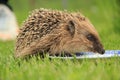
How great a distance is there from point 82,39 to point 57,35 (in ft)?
1.12

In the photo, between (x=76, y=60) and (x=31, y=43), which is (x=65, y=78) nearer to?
(x=76, y=60)

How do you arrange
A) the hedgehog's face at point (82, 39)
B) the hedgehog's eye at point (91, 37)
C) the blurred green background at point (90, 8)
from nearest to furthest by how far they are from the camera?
1. the hedgehog's face at point (82, 39)
2. the hedgehog's eye at point (91, 37)
3. the blurred green background at point (90, 8)

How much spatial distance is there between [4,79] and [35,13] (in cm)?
239

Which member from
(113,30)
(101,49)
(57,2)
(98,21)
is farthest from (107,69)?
(57,2)

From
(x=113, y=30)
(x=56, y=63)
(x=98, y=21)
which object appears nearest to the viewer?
(x=56, y=63)

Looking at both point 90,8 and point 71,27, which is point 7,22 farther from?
point 90,8

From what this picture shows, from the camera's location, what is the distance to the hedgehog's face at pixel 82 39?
21.7 ft

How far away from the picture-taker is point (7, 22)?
14531mm

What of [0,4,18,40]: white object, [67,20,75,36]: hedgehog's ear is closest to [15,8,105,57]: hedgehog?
[67,20,75,36]: hedgehog's ear

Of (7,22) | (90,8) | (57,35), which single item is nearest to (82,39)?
(57,35)

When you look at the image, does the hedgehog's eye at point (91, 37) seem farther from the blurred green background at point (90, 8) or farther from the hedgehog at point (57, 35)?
the blurred green background at point (90, 8)

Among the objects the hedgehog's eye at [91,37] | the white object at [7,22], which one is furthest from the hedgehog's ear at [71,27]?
the white object at [7,22]

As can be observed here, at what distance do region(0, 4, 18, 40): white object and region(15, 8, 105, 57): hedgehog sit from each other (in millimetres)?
7451

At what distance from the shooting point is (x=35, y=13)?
23.8 feet
